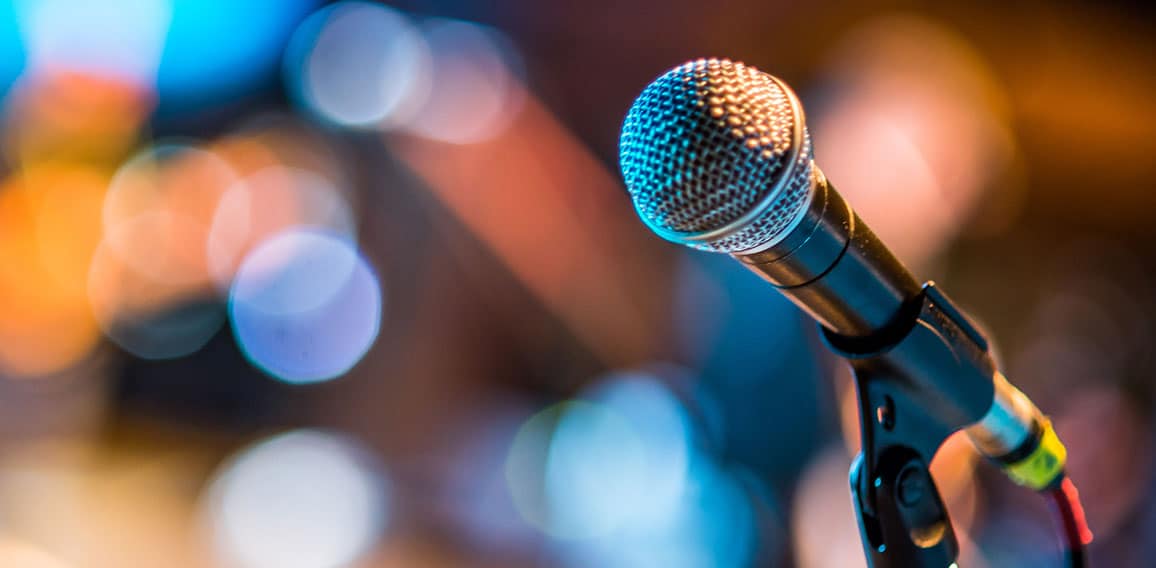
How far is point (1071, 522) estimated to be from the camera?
31.0 inches

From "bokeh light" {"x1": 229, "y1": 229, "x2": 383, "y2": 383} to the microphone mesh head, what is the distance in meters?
3.76

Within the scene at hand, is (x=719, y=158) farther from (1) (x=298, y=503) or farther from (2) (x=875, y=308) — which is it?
(1) (x=298, y=503)

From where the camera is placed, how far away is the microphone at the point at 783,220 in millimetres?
484

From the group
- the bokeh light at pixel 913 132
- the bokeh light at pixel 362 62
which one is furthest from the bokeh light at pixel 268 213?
the bokeh light at pixel 913 132

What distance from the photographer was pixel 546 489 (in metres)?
3.65

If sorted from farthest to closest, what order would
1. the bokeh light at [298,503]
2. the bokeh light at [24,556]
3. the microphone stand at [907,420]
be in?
the bokeh light at [298,503], the bokeh light at [24,556], the microphone stand at [907,420]

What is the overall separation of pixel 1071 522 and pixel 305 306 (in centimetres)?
402

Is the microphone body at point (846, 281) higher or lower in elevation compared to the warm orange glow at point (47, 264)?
higher

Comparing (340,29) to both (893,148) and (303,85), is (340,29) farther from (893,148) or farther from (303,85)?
(893,148)

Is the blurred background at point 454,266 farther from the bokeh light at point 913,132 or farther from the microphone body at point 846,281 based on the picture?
the microphone body at point 846,281

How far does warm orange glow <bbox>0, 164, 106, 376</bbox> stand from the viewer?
12.6ft

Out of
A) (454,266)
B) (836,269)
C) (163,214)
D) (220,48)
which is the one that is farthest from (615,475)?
(836,269)

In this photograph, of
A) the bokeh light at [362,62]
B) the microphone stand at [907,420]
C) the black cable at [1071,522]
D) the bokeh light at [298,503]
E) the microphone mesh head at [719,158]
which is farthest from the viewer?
the bokeh light at [362,62]

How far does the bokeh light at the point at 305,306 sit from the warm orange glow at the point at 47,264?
0.80 m
